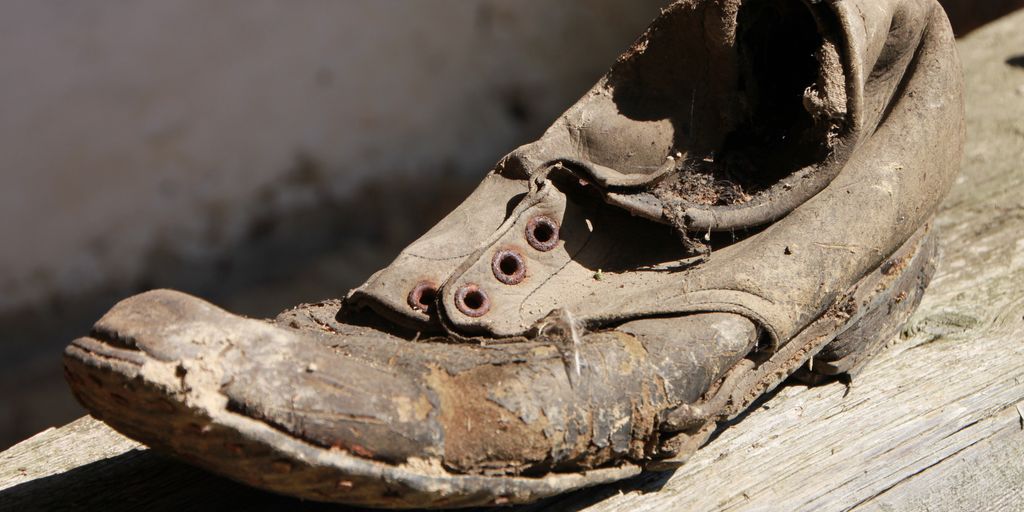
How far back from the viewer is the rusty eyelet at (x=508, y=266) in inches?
67.2

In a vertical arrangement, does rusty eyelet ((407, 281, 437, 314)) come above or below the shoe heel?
above

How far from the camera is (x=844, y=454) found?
167 centimetres

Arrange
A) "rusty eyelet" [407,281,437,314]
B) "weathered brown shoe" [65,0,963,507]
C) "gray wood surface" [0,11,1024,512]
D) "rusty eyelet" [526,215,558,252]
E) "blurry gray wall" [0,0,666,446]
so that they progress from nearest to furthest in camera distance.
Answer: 1. "weathered brown shoe" [65,0,963,507]
2. "gray wood surface" [0,11,1024,512]
3. "rusty eyelet" [407,281,437,314]
4. "rusty eyelet" [526,215,558,252]
5. "blurry gray wall" [0,0,666,446]

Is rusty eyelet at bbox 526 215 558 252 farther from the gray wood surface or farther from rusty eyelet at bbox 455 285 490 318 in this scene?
the gray wood surface

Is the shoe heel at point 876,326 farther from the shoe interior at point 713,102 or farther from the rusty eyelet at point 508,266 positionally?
the rusty eyelet at point 508,266

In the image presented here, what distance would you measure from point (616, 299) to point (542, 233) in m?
0.19

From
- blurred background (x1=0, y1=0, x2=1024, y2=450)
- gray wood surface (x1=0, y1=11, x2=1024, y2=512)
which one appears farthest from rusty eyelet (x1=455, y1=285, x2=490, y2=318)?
blurred background (x1=0, y1=0, x2=1024, y2=450)

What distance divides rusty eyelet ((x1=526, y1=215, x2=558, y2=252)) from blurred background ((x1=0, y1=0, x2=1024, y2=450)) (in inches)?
75.5

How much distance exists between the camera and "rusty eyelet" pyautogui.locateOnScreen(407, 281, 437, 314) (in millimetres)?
1658

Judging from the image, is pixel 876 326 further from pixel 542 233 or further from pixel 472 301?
pixel 472 301

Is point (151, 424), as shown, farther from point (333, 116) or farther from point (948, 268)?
point (333, 116)

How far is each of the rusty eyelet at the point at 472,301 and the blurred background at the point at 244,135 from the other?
197cm

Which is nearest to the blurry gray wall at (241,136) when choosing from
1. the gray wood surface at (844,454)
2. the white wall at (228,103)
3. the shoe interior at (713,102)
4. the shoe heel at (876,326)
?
the white wall at (228,103)

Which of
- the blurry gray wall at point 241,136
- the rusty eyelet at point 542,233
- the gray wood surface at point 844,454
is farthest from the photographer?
the blurry gray wall at point 241,136
